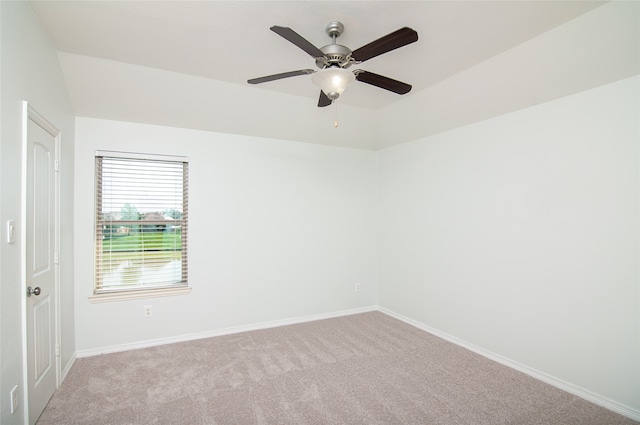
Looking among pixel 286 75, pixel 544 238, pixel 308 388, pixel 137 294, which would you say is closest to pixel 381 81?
pixel 286 75

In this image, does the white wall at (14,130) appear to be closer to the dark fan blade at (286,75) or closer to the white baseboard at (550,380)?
the dark fan blade at (286,75)

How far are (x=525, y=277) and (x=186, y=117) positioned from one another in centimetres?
386

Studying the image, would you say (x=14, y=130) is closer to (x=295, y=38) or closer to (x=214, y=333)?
(x=295, y=38)

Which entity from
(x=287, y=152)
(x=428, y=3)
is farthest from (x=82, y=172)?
(x=428, y=3)

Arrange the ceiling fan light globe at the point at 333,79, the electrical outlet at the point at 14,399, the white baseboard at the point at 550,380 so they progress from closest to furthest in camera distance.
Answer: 1. the electrical outlet at the point at 14,399
2. the ceiling fan light globe at the point at 333,79
3. the white baseboard at the point at 550,380

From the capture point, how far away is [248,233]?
4.02m

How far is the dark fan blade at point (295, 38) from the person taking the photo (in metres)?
1.67

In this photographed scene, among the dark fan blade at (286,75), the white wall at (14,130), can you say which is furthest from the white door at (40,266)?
the dark fan blade at (286,75)

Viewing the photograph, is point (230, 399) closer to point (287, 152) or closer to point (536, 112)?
point (287, 152)

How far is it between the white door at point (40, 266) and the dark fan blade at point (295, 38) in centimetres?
178

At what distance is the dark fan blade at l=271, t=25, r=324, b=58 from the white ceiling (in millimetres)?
391

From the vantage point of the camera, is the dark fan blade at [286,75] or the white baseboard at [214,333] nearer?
the dark fan blade at [286,75]

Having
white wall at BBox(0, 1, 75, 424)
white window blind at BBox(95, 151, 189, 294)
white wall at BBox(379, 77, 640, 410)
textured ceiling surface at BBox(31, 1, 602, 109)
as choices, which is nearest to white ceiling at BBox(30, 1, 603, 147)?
textured ceiling surface at BBox(31, 1, 602, 109)

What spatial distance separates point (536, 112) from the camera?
281cm
